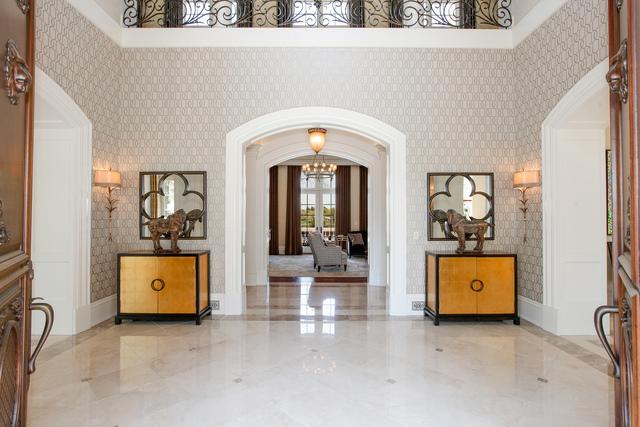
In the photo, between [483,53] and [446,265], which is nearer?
[446,265]

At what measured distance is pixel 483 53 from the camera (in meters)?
6.13

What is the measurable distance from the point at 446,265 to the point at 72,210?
513 centimetres

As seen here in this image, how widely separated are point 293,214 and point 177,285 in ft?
37.1

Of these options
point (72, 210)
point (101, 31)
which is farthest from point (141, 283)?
point (101, 31)

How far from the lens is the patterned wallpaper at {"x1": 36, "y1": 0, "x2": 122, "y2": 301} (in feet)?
15.4

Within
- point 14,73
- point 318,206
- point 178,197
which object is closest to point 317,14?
point 178,197

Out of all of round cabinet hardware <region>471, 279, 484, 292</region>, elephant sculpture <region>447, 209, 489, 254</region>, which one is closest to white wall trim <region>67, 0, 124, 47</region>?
elephant sculpture <region>447, 209, 489, 254</region>

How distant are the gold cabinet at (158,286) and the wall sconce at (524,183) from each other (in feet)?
15.5

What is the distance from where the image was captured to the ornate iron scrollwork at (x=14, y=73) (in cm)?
174

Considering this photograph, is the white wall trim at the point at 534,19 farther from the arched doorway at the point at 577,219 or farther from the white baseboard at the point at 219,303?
the white baseboard at the point at 219,303

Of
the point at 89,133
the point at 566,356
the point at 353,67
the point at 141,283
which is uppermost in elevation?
the point at 353,67

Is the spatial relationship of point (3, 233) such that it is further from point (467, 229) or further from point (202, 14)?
point (202, 14)

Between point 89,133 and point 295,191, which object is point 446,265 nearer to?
point 89,133

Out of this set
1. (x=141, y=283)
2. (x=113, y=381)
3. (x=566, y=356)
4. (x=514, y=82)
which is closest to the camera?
(x=113, y=381)
